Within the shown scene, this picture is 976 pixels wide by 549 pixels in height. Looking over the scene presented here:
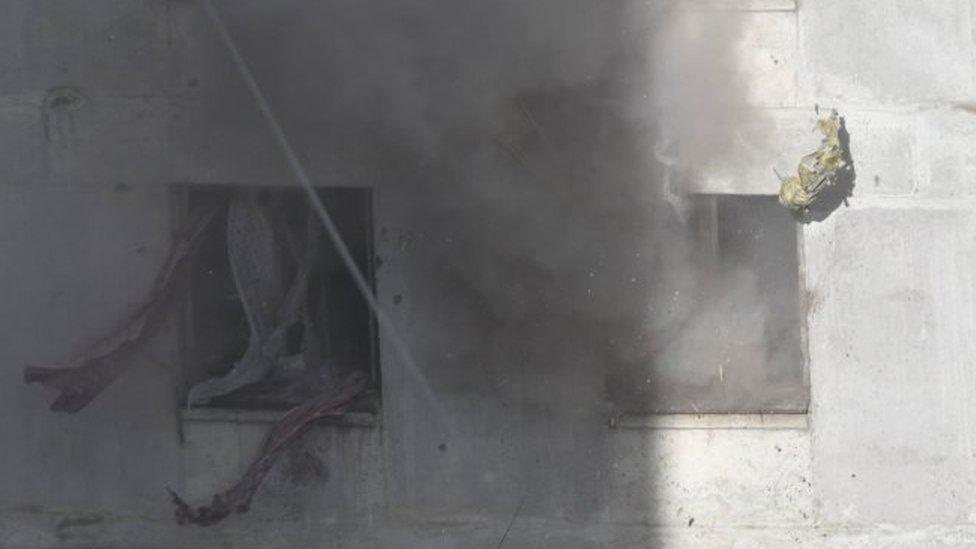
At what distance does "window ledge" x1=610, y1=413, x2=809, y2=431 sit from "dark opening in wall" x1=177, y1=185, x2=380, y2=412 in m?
1.32

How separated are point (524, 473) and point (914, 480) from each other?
1962 mm

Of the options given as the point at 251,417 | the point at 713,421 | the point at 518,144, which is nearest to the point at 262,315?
the point at 251,417

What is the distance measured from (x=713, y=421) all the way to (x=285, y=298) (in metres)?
2.29

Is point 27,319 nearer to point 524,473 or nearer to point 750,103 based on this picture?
point 524,473

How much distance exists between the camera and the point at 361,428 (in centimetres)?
507

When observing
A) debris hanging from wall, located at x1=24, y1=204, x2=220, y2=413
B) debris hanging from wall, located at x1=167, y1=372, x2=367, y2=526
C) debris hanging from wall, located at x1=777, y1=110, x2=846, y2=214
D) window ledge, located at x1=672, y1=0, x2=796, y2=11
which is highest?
window ledge, located at x1=672, y1=0, x2=796, y2=11

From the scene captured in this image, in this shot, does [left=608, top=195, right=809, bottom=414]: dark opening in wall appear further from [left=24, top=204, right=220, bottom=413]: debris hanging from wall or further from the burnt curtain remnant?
[left=24, top=204, right=220, bottom=413]: debris hanging from wall

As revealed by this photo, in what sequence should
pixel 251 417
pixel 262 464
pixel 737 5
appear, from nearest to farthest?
pixel 262 464 < pixel 251 417 < pixel 737 5

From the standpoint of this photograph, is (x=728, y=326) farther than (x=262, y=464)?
Yes

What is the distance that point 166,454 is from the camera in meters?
5.07

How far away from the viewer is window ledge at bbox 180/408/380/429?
506 centimetres

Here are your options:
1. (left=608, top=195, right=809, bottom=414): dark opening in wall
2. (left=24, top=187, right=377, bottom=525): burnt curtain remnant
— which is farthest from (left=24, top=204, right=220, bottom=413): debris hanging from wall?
(left=608, top=195, right=809, bottom=414): dark opening in wall

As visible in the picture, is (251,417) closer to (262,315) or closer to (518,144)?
(262,315)

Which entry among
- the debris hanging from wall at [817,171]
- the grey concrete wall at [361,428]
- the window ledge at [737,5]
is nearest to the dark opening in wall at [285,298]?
the grey concrete wall at [361,428]
